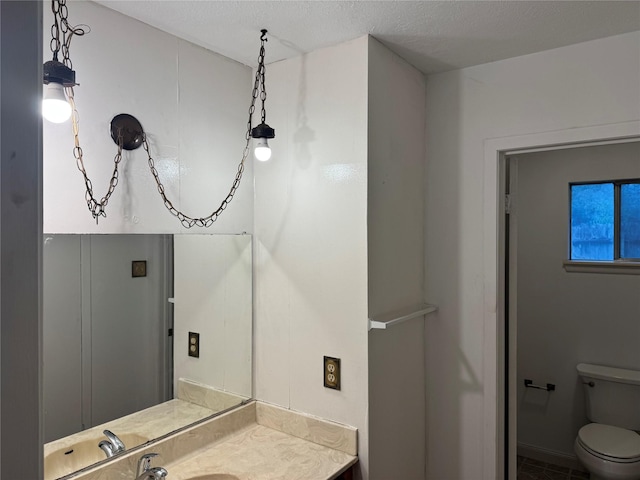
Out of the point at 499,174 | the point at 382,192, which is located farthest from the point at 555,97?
the point at 382,192

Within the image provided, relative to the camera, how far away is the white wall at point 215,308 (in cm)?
178

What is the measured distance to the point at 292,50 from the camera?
179cm

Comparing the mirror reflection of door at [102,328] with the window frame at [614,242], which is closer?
the mirror reflection of door at [102,328]

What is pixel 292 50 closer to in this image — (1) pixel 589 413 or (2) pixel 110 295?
(2) pixel 110 295

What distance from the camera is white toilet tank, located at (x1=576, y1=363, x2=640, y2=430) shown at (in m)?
2.70

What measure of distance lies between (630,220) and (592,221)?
0.21m

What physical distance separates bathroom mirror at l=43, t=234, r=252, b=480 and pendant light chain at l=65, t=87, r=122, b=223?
10 centimetres

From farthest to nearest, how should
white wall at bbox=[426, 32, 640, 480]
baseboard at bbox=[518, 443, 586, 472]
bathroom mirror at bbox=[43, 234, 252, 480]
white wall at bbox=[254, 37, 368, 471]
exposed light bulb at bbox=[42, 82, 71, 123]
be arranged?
baseboard at bbox=[518, 443, 586, 472], white wall at bbox=[426, 32, 640, 480], white wall at bbox=[254, 37, 368, 471], bathroom mirror at bbox=[43, 234, 252, 480], exposed light bulb at bbox=[42, 82, 71, 123]

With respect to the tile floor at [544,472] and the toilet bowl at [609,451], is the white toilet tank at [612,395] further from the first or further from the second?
the tile floor at [544,472]

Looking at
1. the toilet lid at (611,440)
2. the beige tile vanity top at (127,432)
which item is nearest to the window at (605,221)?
the toilet lid at (611,440)

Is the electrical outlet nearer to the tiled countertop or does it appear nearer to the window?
the tiled countertop

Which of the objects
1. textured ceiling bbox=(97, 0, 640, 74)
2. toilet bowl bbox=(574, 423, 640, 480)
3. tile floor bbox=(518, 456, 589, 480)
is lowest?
tile floor bbox=(518, 456, 589, 480)

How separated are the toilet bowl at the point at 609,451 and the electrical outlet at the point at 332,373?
5.82ft

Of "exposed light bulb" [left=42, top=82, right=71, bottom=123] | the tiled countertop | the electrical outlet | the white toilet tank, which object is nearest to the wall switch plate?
the tiled countertop
